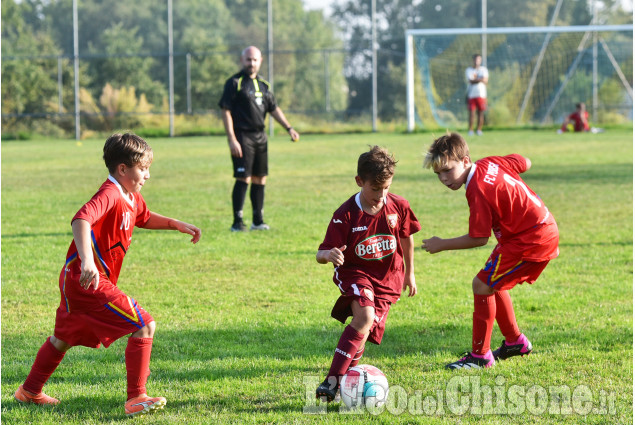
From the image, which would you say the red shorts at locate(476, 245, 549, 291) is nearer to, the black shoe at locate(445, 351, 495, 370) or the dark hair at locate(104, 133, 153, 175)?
the black shoe at locate(445, 351, 495, 370)

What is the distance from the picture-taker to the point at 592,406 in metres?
3.88

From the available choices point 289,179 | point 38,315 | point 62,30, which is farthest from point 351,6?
point 38,315

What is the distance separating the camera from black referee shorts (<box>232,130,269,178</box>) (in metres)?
9.27

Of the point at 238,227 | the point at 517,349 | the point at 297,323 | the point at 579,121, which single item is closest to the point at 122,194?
the point at 297,323

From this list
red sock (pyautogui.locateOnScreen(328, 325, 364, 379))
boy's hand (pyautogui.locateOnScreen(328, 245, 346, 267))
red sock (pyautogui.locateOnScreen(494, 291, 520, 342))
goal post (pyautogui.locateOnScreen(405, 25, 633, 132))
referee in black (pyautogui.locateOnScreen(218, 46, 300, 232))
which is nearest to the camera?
boy's hand (pyautogui.locateOnScreen(328, 245, 346, 267))

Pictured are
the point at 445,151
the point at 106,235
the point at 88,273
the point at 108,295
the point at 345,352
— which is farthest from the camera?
the point at 445,151

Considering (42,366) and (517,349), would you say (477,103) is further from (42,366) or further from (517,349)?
(42,366)

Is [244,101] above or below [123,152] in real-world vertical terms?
above

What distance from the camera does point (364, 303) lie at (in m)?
4.07

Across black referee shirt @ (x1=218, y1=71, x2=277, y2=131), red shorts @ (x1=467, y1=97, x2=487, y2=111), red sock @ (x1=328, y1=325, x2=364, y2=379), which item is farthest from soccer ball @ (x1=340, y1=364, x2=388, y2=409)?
red shorts @ (x1=467, y1=97, x2=487, y2=111)

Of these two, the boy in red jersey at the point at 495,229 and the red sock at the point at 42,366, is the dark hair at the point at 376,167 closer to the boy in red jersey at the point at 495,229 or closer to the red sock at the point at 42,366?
the boy in red jersey at the point at 495,229

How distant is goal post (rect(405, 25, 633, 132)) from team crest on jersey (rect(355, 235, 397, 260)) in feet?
78.2

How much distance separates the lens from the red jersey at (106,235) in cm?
378

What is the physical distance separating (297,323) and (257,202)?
4.08 meters
